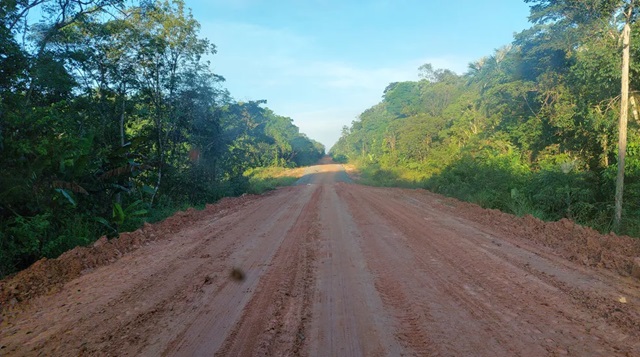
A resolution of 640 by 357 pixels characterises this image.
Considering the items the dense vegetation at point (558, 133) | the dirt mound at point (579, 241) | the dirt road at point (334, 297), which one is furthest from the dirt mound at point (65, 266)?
the dense vegetation at point (558, 133)

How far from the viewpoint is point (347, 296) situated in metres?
4.15

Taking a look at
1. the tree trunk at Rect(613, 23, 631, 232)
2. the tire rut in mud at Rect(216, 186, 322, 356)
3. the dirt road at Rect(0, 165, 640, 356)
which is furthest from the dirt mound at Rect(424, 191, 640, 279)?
the tire rut in mud at Rect(216, 186, 322, 356)

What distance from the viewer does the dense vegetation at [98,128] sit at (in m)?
7.46

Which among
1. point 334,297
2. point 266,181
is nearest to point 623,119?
point 334,297

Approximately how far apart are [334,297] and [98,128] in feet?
37.2

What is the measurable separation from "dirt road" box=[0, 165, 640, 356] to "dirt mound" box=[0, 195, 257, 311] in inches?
1.2

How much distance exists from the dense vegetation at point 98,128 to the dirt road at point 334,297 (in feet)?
6.18

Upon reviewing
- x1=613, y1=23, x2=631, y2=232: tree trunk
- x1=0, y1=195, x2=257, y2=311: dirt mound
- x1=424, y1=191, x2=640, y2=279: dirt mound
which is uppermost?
x1=613, y1=23, x2=631, y2=232: tree trunk

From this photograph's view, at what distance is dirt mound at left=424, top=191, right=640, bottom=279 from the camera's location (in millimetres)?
5031

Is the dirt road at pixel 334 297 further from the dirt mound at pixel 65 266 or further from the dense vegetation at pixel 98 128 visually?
the dense vegetation at pixel 98 128

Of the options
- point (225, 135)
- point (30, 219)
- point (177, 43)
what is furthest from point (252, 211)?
point (225, 135)

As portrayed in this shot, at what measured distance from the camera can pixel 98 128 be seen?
12.0m

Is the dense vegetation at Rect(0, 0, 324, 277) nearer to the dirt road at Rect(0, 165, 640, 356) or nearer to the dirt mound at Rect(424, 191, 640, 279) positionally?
the dirt road at Rect(0, 165, 640, 356)

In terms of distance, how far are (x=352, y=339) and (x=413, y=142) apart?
1087 inches
